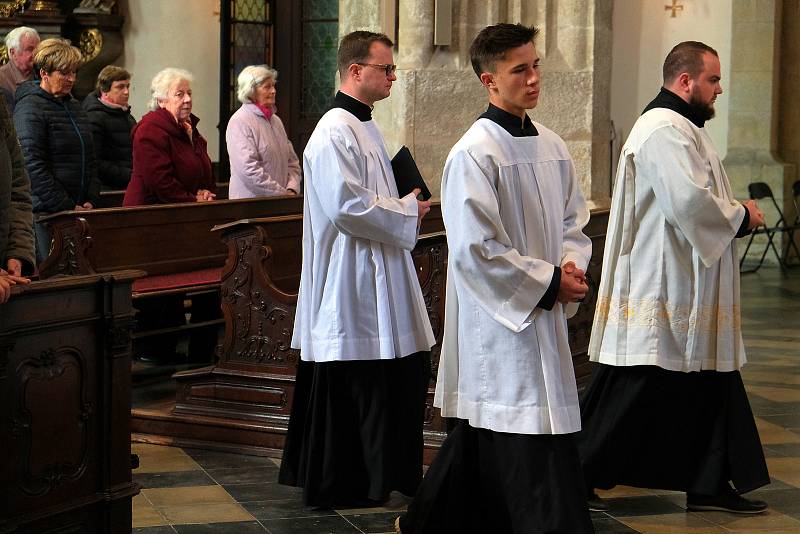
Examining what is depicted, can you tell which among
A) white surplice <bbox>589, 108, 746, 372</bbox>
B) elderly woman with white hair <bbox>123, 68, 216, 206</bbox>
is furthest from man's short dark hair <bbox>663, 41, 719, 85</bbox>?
elderly woman with white hair <bbox>123, 68, 216, 206</bbox>

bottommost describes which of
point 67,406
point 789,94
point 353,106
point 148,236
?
point 67,406

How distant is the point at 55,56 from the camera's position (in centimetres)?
678

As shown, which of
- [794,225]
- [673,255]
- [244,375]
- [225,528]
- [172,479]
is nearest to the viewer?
[225,528]

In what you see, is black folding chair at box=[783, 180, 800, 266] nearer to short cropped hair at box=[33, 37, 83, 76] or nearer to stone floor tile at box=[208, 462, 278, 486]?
short cropped hair at box=[33, 37, 83, 76]

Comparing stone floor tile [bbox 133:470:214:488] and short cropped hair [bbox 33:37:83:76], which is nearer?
stone floor tile [bbox 133:470:214:488]

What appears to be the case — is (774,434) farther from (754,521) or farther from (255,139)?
(255,139)

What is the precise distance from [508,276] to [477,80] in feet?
16.2

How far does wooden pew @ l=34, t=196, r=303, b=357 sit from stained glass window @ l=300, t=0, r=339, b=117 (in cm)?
517

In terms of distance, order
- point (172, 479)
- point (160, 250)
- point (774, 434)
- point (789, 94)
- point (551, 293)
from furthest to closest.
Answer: point (789, 94) → point (160, 250) → point (774, 434) → point (172, 479) → point (551, 293)

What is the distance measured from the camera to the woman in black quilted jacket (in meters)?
6.88

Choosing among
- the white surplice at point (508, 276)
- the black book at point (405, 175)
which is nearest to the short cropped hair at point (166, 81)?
the black book at point (405, 175)

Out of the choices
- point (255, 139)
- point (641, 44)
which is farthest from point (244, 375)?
point (641, 44)

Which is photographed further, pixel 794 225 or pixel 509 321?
pixel 794 225

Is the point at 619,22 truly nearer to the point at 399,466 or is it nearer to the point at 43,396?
the point at 399,466
